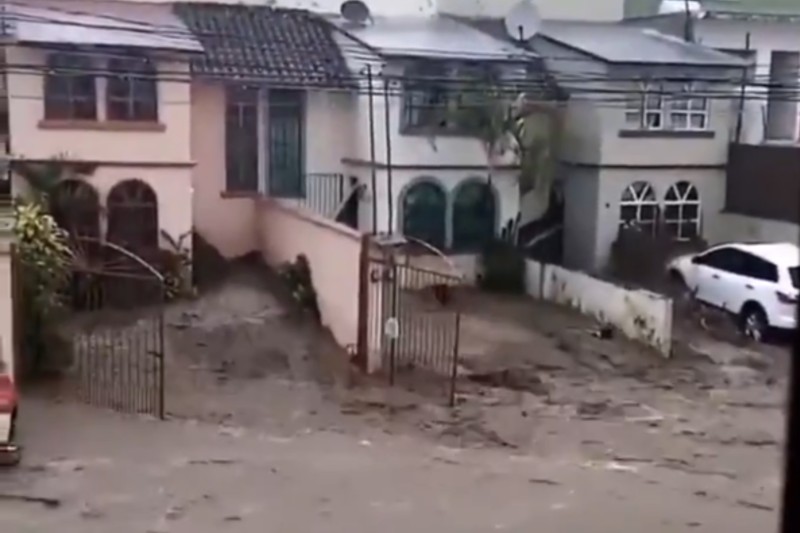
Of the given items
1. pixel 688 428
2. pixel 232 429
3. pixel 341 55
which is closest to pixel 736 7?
pixel 341 55

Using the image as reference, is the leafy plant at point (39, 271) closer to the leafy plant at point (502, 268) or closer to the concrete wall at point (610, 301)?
the leafy plant at point (502, 268)

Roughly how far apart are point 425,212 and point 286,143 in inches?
80.2

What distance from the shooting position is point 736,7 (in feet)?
55.9

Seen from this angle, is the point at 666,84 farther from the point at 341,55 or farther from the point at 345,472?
the point at 345,472

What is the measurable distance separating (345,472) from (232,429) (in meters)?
2.01

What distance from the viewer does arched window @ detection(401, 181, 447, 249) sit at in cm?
1451

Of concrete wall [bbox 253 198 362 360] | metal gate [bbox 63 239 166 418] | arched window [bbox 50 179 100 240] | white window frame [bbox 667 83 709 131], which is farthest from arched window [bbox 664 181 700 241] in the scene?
arched window [bbox 50 179 100 240]

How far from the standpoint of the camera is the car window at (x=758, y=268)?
12.2 meters

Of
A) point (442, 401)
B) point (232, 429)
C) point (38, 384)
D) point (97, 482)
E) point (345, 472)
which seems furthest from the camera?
point (442, 401)

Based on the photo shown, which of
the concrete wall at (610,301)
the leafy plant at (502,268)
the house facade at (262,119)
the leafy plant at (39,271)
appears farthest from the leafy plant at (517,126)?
the leafy plant at (39,271)

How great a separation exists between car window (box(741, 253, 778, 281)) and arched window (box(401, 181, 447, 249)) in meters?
3.87

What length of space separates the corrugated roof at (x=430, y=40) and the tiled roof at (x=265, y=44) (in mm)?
463

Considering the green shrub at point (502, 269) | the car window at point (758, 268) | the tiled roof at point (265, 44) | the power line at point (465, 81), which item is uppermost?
the tiled roof at point (265, 44)

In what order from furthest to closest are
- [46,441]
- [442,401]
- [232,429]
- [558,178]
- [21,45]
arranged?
[558,178] → [21,45] → [442,401] → [232,429] → [46,441]
